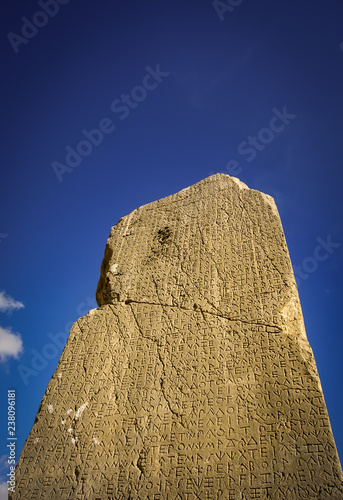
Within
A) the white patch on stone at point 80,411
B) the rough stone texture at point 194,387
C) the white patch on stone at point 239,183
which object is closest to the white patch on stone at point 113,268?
the rough stone texture at point 194,387

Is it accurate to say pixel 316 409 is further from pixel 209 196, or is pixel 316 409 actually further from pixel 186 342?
pixel 209 196

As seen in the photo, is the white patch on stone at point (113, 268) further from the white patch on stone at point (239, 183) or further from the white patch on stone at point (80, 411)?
the white patch on stone at point (239, 183)

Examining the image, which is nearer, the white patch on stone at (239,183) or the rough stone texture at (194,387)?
the rough stone texture at (194,387)

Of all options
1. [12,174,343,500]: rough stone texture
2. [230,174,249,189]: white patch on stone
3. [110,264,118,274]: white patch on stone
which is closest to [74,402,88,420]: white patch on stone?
[12,174,343,500]: rough stone texture

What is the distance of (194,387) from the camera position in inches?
92.1

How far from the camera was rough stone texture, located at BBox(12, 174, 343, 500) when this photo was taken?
1971mm

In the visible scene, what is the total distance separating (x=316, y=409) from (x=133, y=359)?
4.06ft

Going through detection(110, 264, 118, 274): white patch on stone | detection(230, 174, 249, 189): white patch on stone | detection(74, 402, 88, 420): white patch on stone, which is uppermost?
detection(230, 174, 249, 189): white patch on stone

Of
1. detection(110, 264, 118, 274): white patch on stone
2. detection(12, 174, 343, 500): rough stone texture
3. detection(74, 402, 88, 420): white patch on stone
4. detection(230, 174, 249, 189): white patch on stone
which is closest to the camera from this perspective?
detection(12, 174, 343, 500): rough stone texture

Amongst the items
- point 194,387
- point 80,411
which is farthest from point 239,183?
point 80,411

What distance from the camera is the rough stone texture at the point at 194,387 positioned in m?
1.97

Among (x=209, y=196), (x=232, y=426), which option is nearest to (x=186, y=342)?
(x=232, y=426)

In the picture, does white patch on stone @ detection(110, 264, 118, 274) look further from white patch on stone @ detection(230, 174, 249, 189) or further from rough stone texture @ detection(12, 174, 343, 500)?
white patch on stone @ detection(230, 174, 249, 189)

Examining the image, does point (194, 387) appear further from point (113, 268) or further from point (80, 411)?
point (113, 268)
